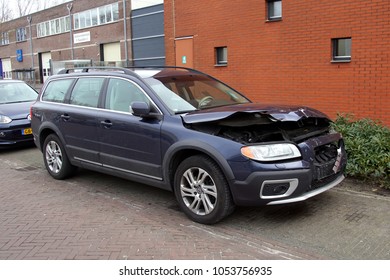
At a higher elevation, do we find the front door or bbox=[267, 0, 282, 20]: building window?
bbox=[267, 0, 282, 20]: building window

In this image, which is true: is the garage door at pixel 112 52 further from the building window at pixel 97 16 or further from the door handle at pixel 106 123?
the door handle at pixel 106 123

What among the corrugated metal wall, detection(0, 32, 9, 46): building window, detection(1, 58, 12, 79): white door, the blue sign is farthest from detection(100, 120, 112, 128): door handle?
detection(0, 32, 9, 46): building window

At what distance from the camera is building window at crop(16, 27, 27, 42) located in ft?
145

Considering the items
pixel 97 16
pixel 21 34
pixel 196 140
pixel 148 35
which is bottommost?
pixel 196 140

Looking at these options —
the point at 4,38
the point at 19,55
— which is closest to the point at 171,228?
the point at 19,55

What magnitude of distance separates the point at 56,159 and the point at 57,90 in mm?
1134

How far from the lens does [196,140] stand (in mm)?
4273

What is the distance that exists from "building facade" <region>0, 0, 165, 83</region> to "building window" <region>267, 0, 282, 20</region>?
12.2m

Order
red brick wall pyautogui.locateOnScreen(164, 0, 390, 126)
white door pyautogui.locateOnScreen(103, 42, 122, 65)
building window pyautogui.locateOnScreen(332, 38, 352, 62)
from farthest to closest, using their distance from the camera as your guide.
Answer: white door pyautogui.locateOnScreen(103, 42, 122, 65), building window pyautogui.locateOnScreen(332, 38, 352, 62), red brick wall pyautogui.locateOnScreen(164, 0, 390, 126)

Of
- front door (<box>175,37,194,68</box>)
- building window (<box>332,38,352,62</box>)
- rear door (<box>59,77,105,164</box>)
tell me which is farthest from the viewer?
front door (<box>175,37,194,68</box>)

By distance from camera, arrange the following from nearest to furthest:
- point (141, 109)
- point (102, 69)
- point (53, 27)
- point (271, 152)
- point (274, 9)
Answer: point (271, 152)
point (141, 109)
point (102, 69)
point (274, 9)
point (53, 27)

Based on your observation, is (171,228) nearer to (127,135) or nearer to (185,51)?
(127,135)

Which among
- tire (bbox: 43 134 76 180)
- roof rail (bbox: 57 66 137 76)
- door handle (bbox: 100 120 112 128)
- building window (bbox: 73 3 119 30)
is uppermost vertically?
building window (bbox: 73 3 119 30)

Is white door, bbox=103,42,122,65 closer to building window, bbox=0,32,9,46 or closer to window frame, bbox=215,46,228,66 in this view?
window frame, bbox=215,46,228,66
